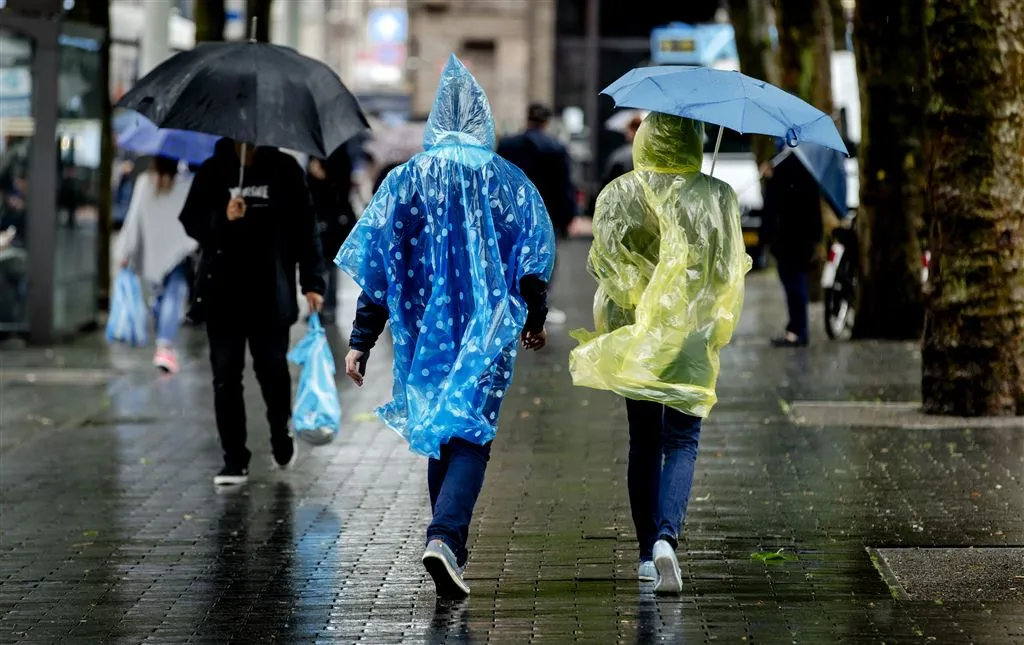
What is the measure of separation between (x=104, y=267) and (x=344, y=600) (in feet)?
45.2

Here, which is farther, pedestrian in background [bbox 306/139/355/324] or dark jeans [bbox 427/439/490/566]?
pedestrian in background [bbox 306/139/355/324]

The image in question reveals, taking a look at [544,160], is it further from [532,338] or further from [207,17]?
[532,338]

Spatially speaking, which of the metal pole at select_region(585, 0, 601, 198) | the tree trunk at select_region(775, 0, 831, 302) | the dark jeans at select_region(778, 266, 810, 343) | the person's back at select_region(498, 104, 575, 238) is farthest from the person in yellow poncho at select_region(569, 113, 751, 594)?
the metal pole at select_region(585, 0, 601, 198)

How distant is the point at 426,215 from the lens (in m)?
6.93

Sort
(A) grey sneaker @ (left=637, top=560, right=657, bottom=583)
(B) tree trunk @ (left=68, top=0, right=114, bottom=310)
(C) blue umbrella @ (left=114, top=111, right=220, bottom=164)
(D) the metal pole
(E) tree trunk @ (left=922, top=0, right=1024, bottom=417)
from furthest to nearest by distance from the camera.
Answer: (D) the metal pole, (B) tree trunk @ (left=68, top=0, right=114, bottom=310), (C) blue umbrella @ (left=114, top=111, right=220, bottom=164), (E) tree trunk @ (left=922, top=0, right=1024, bottom=417), (A) grey sneaker @ (left=637, top=560, right=657, bottom=583)

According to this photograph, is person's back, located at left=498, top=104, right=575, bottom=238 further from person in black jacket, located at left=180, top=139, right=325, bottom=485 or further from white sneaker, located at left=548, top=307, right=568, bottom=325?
person in black jacket, located at left=180, top=139, right=325, bottom=485

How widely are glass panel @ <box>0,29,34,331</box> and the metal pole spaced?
38.5m

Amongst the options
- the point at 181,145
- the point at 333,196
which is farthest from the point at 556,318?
the point at 181,145

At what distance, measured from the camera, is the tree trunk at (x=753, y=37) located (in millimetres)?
24234

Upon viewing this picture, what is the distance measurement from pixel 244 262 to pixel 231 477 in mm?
1017

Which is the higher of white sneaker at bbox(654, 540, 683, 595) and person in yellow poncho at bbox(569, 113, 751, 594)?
person in yellow poncho at bbox(569, 113, 751, 594)

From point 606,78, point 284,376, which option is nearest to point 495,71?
point 606,78

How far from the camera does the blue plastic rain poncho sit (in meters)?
6.85

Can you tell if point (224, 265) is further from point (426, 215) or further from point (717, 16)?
point (717, 16)
